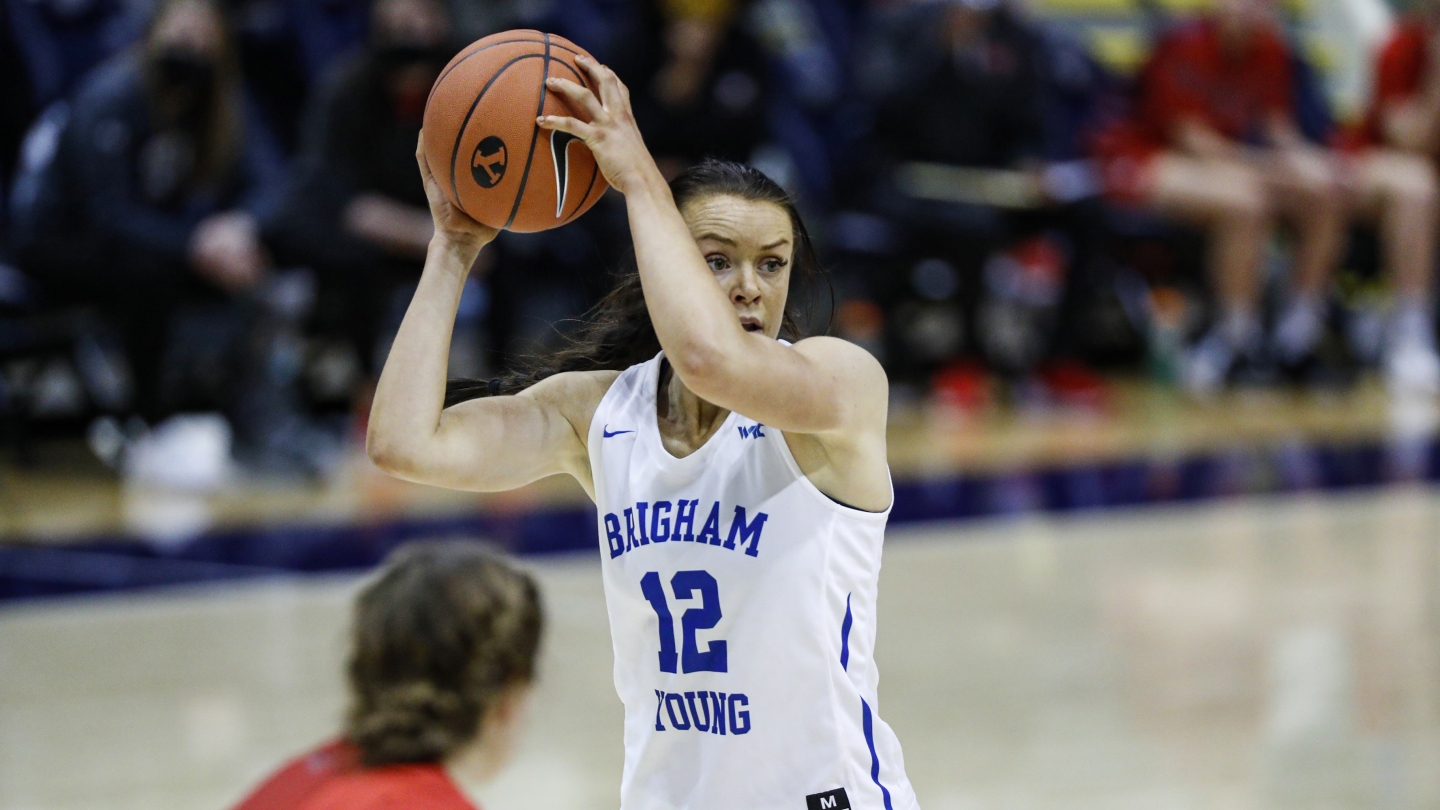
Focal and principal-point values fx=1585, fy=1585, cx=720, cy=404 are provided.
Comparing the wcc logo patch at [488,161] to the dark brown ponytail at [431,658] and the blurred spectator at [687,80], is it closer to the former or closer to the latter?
the dark brown ponytail at [431,658]

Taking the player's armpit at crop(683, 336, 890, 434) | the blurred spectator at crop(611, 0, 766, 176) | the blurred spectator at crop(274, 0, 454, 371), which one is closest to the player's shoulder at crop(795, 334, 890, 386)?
the player's armpit at crop(683, 336, 890, 434)

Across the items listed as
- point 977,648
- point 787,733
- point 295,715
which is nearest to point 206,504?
point 295,715

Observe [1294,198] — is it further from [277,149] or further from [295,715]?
Answer: [295,715]

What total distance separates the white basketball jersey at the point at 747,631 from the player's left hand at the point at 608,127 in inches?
16.3

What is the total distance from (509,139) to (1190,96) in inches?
331

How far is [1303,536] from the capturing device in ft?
22.8

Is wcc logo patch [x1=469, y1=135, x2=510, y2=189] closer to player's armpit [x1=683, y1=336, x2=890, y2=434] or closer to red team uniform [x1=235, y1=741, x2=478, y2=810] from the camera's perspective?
player's armpit [x1=683, y1=336, x2=890, y2=434]

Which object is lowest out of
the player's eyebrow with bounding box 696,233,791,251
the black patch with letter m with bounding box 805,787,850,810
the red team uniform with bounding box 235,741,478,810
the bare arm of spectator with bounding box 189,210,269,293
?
the black patch with letter m with bounding box 805,787,850,810

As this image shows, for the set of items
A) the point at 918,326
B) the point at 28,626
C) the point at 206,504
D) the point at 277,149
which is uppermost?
the point at 277,149

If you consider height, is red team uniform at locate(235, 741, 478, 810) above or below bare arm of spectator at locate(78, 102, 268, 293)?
below

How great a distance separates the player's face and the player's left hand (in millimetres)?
149

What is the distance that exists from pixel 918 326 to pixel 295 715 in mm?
6053

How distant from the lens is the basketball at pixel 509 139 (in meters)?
2.22

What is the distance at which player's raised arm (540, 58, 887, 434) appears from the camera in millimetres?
1968
